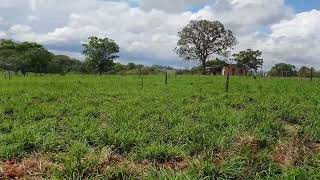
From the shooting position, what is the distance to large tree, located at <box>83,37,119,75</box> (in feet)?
289

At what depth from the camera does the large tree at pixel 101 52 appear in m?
88.1

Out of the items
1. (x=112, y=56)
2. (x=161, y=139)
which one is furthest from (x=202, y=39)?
(x=161, y=139)

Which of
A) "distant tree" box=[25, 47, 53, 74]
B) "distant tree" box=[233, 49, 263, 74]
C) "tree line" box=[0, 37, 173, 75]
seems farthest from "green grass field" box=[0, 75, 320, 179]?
"distant tree" box=[233, 49, 263, 74]

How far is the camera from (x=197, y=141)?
401 inches

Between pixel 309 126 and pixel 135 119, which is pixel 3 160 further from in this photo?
pixel 309 126

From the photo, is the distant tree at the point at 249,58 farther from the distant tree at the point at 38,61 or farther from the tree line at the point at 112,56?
the distant tree at the point at 38,61

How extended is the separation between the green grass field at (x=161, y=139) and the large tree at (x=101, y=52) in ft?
236

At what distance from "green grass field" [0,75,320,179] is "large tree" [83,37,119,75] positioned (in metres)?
71.8

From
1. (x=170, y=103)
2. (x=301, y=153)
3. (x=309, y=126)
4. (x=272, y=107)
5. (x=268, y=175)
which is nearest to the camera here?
(x=268, y=175)

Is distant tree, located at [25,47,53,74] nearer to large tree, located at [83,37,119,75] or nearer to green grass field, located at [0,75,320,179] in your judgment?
large tree, located at [83,37,119,75]

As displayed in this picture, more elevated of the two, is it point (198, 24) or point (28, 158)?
point (198, 24)

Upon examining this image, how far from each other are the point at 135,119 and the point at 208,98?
19.0 ft

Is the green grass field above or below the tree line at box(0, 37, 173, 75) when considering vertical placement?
below

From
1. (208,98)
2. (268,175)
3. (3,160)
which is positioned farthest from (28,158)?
(208,98)
